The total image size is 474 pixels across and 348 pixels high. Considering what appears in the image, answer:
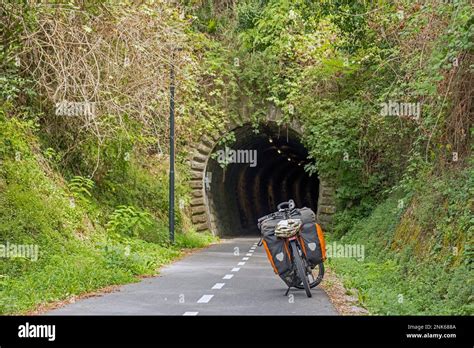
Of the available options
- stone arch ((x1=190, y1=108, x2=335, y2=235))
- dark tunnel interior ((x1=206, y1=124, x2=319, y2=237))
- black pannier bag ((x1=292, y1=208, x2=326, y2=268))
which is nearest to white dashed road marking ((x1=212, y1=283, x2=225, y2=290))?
black pannier bag ((x1=292, y1=208, x2=326, y2=268))

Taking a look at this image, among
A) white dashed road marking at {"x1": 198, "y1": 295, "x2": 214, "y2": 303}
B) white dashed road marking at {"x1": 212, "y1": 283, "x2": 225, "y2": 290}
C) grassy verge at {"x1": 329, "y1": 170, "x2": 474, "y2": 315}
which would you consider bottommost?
white dashed road marking at {"x1": 212, "y1": 283, "x2": 225, "y2": 290}

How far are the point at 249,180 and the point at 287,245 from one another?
36952mm

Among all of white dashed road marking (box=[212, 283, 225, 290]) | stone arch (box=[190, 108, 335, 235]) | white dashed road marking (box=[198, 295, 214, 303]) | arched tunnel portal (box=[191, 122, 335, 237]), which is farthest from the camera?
arched tunnel portal (box=[191, 122, 335, 237])

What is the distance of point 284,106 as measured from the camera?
31188 mm

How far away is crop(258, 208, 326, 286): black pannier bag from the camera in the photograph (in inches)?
497

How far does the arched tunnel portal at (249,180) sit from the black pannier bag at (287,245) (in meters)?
17.7

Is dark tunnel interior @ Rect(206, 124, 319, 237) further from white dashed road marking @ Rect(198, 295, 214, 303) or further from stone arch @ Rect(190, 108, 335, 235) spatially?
white dashed road marking @ Rect(198, 295, 214, 303)

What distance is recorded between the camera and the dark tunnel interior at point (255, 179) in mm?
35513

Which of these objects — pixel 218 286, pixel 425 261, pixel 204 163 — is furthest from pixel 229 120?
pixel 425 261

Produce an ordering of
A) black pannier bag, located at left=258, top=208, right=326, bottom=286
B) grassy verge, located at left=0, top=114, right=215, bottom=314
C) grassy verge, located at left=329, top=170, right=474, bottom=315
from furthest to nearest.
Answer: grassy verge, located at left=0, top=114, right=215, bottom=314 → black pannier bag, located at left=258, top=208, right=326, bottom=286 → grassy verge, located at left=329, top=170, right=474, bottom=315

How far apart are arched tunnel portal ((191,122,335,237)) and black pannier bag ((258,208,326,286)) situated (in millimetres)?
17719

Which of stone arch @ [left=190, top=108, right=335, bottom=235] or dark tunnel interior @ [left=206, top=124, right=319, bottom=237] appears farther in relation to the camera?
dark tunnel interior @ [left=206, top=124, right=319, bottom=237]
